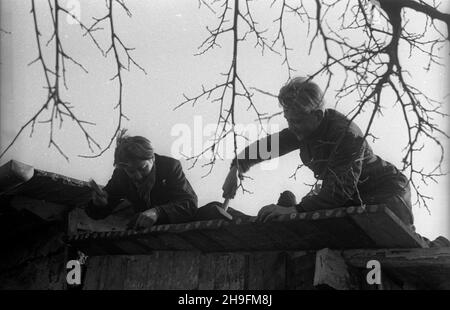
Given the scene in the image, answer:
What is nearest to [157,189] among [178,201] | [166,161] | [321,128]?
[166,161]

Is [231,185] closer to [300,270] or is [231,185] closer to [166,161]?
[166,161]

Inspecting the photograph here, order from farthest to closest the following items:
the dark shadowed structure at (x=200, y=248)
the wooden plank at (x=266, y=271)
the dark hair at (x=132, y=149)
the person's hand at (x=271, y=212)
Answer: the dark hair at (x=132, y=149) → the wooden plank at (x=266, y=271) → the person's hand at (x=271, y=212) → the dark shadowed structure at (x=200, y=248)

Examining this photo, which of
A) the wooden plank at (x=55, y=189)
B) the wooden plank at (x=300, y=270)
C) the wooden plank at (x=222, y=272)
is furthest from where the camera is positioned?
the wooden plank at (x=55, y=189)

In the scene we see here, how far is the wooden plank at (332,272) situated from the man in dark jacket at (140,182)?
168 centimetres

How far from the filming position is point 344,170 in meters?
3.55

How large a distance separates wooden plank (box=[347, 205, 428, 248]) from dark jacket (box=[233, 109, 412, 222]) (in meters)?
0.16

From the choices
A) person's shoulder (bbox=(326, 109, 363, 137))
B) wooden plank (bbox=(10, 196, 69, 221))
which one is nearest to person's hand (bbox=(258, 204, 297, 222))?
person's shoulder (bbox=(326, 109, 363, 137))

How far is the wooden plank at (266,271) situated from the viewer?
13.0 ft

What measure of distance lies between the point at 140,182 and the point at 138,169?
0.47ft

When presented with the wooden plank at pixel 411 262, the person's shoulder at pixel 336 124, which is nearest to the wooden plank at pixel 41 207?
the person's shoulder at pixel 336 124

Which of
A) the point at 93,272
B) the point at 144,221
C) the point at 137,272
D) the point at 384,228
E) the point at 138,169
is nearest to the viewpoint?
the point at 384,228

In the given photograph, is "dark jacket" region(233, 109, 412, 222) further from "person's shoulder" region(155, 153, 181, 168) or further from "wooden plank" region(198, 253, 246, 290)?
"person's shoulder" region(155, 153, 181, 168)

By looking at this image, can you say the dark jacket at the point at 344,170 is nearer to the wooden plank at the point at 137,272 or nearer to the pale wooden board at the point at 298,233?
the pale wooden board at the point at 298,233

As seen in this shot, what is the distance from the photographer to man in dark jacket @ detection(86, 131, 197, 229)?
5.34 metres
